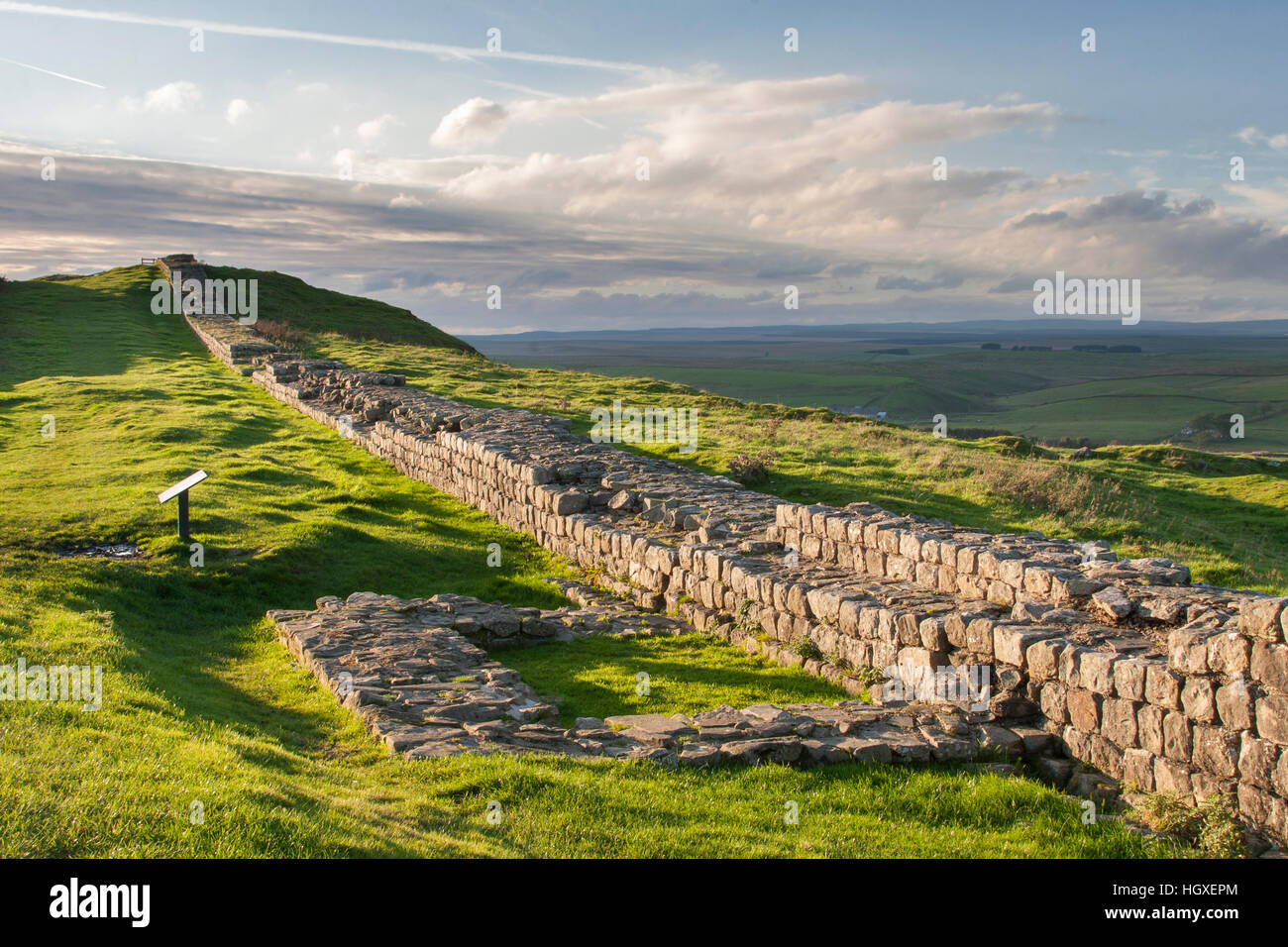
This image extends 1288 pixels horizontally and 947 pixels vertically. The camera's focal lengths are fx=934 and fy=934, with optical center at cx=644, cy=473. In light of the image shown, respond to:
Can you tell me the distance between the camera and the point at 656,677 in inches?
418

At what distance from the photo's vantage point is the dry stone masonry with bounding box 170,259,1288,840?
6.72m

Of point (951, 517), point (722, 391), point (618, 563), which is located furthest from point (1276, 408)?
point (618, 563)

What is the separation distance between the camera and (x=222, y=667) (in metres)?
10.6

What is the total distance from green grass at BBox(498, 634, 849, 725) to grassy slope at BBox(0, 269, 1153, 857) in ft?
0.18

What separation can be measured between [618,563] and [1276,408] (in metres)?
107

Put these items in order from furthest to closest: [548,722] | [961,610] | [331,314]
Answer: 1. [331,314]
2. [961,610]
3. [548,722]

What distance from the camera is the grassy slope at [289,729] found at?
5.71 metres

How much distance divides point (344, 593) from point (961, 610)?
883 centimetres

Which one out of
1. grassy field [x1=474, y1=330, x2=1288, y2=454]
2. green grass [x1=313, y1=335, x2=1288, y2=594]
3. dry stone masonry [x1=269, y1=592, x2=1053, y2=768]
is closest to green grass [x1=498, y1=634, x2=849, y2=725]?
dry stone masonry [x1=269, y1=592, x2=1053, y2=768]

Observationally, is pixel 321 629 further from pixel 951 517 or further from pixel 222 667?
pixel 951 517

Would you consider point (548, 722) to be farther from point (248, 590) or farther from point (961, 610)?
point (248, 590)

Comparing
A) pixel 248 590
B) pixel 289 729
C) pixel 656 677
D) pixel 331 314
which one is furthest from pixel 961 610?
pixel 331 314

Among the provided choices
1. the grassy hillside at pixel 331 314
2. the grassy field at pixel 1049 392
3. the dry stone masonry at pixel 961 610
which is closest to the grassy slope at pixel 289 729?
the dry stone masonry at pixel 961 610
